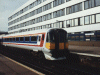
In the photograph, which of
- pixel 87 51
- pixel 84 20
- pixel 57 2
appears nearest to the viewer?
pixel 87 51

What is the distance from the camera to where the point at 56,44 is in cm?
1131

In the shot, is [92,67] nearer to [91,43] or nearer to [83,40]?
[91,43]

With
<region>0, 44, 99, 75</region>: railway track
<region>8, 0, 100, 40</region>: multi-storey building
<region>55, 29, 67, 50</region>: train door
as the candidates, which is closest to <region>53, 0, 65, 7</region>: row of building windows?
<region>8, 0, 100, 40</region>: multi-storey building

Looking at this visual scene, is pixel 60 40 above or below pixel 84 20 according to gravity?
below

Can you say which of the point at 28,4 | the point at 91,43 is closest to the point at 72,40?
the point at 91,43

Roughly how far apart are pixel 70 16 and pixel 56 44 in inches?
777

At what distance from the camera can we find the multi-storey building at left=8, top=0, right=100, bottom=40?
24380 mm

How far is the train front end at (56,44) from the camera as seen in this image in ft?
35.9

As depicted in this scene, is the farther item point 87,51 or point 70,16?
point 70,16

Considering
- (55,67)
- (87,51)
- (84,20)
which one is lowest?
(55,67)

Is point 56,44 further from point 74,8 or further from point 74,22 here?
point 74,8

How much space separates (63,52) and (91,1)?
18224mm

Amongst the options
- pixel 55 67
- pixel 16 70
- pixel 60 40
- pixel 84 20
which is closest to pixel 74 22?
Answer: pixel 84 20

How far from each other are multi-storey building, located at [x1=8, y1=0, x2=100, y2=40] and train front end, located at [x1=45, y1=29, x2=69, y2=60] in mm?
14256
